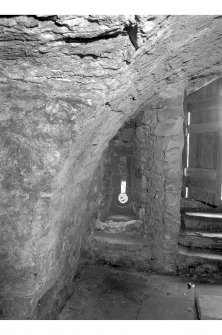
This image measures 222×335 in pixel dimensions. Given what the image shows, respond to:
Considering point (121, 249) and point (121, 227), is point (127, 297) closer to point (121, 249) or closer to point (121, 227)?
point (121, 249)

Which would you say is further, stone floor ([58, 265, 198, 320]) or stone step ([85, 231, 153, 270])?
stone step ([85, 231, 153, 270])

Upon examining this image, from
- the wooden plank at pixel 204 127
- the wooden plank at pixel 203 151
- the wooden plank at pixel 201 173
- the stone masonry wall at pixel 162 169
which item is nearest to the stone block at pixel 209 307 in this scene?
the stone masonry wall at pixel 162 169

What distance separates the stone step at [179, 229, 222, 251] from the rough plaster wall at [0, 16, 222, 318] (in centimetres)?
177

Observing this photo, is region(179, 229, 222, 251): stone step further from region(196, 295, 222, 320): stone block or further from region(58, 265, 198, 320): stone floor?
region(196, 295, 222, 320): stone block

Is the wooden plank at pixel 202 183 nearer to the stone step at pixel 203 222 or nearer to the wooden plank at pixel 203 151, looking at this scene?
the wooden plank at pixel 203 151

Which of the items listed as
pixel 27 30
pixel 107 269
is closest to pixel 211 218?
pixel 107 269

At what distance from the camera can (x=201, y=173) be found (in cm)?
388

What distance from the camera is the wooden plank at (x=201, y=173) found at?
3707 millimetres

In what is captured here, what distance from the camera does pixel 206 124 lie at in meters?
3.72

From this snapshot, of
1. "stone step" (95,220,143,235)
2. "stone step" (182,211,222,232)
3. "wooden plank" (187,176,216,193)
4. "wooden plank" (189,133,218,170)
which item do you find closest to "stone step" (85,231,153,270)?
"stone step" (95,220,143,235)

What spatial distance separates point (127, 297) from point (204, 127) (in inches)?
94.4

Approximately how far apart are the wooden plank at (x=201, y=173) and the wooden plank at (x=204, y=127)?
54 cm

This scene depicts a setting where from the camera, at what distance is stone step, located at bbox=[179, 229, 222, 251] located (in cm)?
318

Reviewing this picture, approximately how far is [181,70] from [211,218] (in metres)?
1.96
